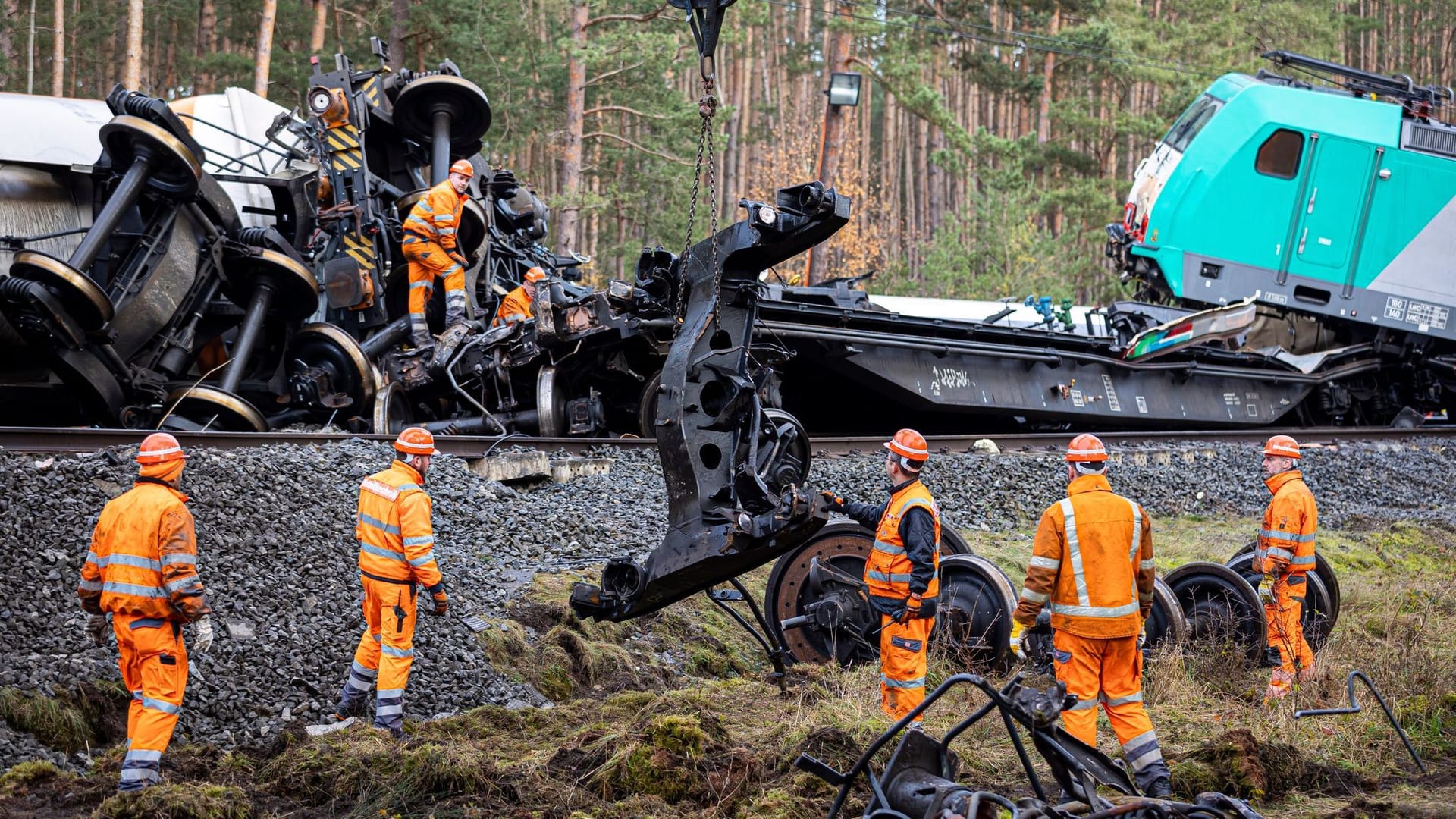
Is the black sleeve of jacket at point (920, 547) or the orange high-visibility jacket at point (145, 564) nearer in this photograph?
the orange high-visibility jacket at point (145, 564)

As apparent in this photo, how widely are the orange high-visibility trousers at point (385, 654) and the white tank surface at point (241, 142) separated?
8.66 metres

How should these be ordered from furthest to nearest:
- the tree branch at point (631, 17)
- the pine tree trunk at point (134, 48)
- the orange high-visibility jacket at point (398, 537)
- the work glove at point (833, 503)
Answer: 1. the tree branch at point (631, 17)
2. the pine tree trunk at point (134, 48)
3. the orange high-visibility jacket at point (398, 537)
4. the work glove at point (833, 503)

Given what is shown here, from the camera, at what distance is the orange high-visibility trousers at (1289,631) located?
655cm

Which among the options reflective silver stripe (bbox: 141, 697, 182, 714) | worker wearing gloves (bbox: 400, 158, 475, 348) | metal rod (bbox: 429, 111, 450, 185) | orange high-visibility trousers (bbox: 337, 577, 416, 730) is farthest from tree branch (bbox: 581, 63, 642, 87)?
reflective silver stripe (bbox: 141, 697, 182, 714)

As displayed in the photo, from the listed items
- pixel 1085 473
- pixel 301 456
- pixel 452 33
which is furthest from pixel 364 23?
pixel 1085 473

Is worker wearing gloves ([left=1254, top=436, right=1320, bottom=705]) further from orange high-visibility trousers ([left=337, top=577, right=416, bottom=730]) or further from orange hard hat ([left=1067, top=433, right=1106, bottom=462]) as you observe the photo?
orange high-visibility trousers ([left=337, top=577, right=416, bottom=730])

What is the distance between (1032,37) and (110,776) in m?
29.8

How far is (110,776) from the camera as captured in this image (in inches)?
203

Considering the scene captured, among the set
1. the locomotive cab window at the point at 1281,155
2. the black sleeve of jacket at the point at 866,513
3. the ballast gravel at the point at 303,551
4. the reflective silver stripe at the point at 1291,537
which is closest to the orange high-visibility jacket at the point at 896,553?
the black sleeve of jacket at the point at 866,513

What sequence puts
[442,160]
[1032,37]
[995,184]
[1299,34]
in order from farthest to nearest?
[1299,34] → [1032,37] → [995,184] → [442,160]

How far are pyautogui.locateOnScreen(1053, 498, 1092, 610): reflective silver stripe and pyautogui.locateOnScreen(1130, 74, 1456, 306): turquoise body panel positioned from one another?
1180cm

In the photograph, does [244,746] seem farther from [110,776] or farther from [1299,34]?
[1299,34]

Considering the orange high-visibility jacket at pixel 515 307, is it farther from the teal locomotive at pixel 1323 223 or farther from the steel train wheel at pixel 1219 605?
the teal locomotive at pixel 1323 223

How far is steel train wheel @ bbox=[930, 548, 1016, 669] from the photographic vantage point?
6.53 metres
